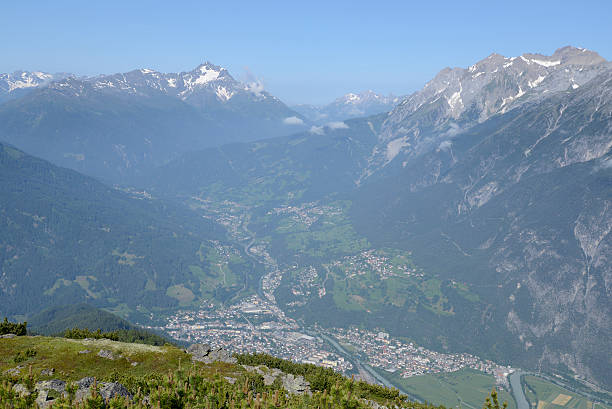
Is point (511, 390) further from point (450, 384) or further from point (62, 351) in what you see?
point (62, 351)

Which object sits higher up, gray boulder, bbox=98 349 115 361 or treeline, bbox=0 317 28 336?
gray boulder, bbox=98 349 115 361

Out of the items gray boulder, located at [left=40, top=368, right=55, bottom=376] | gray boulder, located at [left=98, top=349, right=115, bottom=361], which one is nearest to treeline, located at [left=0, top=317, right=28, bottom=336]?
gray boulder, located at [left=98, top=349, right=115, bottom=361]

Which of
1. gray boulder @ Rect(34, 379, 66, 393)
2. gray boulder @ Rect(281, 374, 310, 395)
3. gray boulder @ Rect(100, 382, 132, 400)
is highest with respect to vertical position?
gray boulder @ Rect(100, 382, 132, 400)

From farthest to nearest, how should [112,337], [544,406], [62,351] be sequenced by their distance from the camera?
1. [544,406]
2. [112,337]
3. [62,351]

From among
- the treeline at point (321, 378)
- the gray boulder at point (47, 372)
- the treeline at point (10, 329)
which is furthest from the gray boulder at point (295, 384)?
the treeline at point (10, 329)

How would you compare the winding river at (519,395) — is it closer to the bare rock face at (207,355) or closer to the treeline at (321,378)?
the treeline at (321,378)

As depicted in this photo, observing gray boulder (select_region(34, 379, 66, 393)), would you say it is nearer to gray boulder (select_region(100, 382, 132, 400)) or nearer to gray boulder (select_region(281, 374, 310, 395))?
gray boulder (select_region(100, 382, 132, 400))

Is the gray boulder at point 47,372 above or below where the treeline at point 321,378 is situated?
above

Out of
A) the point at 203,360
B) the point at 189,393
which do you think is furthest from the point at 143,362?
the point at 189,393

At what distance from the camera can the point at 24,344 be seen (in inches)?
2630

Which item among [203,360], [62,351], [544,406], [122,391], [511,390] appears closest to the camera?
[122,391]

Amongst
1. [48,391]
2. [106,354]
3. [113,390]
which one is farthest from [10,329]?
[113,390]

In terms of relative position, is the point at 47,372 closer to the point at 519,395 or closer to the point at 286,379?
the point at 286,379

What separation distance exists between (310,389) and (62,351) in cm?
3984
